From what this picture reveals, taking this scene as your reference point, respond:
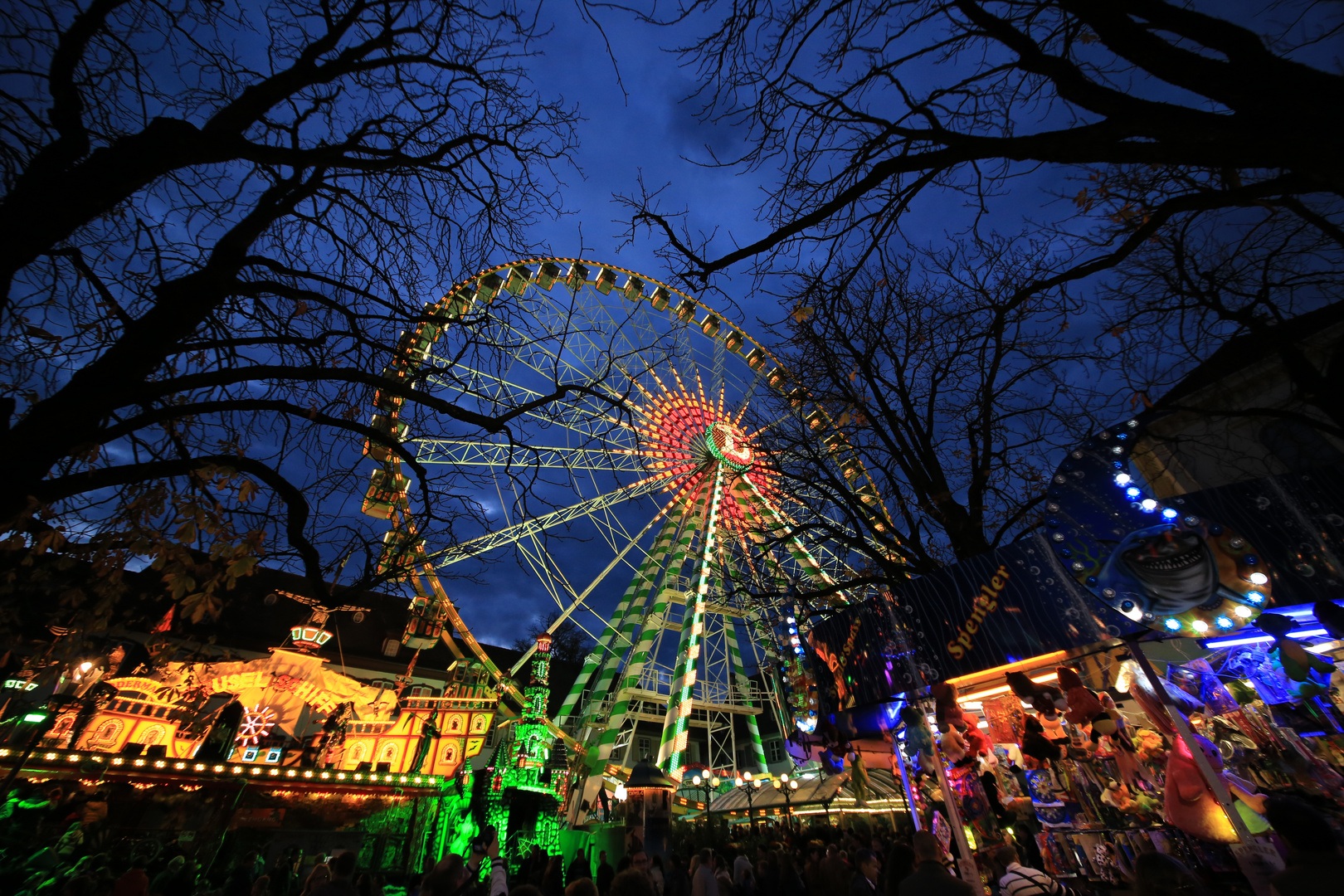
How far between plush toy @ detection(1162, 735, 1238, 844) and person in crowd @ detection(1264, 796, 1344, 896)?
5.12 ft

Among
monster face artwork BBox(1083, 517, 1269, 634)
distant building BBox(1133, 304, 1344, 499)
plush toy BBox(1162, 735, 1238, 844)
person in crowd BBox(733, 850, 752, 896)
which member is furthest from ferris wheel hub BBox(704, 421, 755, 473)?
plush toy BBox(1162, 735, 1238, 844)

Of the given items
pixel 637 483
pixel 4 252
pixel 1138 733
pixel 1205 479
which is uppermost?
pixel 637 483

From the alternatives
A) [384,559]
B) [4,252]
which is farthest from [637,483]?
[4,252]

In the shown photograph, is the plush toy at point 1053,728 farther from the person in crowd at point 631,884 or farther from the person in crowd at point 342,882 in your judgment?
the person in crowd at point 342,882

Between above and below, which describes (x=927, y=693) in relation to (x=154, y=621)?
below

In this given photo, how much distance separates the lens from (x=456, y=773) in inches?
479

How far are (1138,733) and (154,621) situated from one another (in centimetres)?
1851

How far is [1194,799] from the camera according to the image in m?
3.38

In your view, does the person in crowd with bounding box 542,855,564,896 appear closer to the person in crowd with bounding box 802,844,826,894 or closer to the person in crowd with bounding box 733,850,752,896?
the person in crowd with bounding box 733,850,752,896

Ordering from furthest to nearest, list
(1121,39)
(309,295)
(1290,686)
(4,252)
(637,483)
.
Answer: (637,483), (1290,686), (309,295), (4,252), (1121,39)

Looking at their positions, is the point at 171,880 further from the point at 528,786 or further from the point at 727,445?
the point at 727,445

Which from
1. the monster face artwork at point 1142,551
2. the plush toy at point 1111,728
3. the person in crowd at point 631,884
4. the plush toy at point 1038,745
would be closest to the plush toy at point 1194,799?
the plush toy at point 1111,728

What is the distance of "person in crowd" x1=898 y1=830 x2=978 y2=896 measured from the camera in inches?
106

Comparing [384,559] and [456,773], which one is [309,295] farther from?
[456,773]
